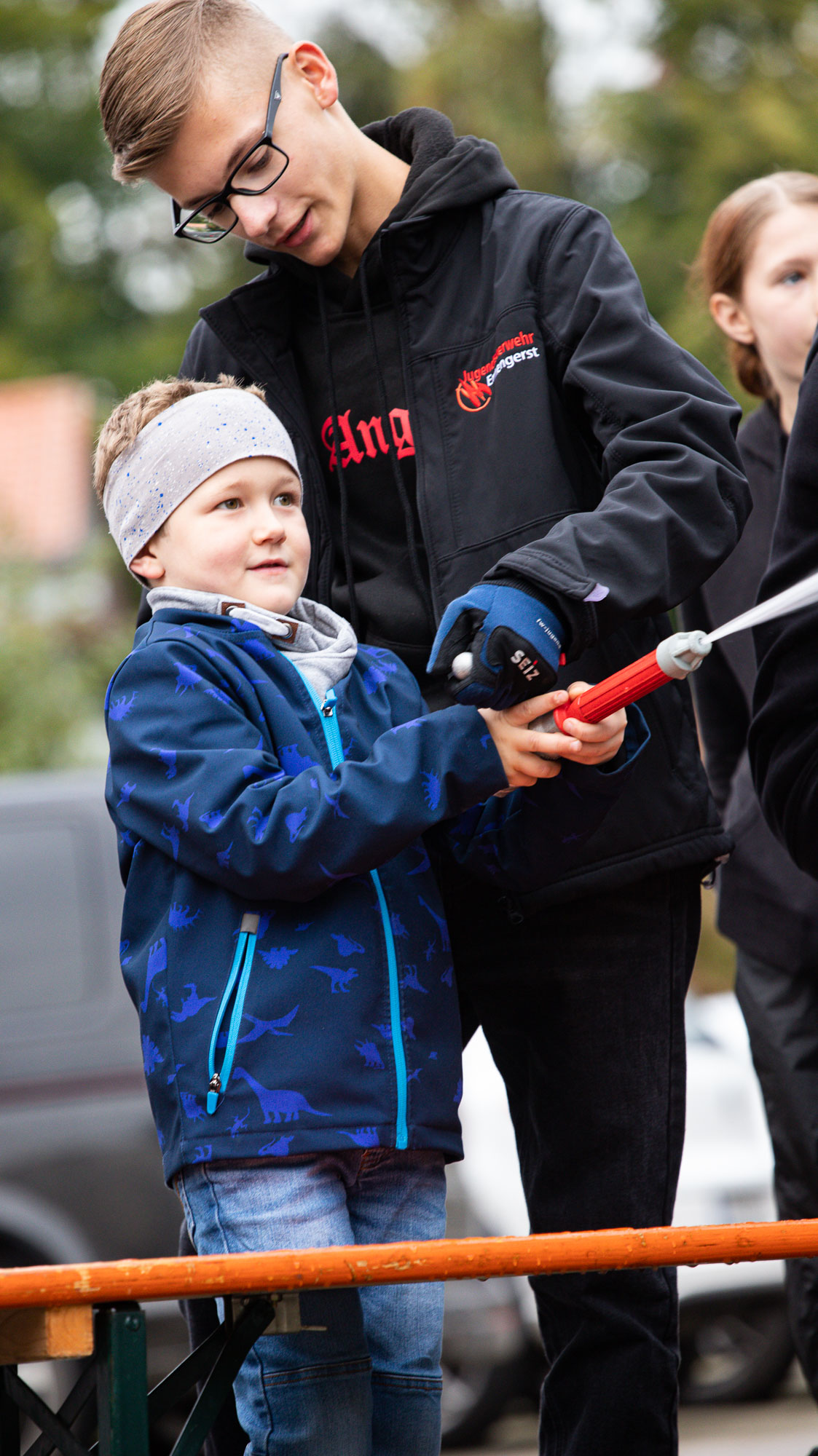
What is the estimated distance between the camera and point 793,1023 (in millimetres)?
3014

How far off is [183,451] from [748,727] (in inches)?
54.1

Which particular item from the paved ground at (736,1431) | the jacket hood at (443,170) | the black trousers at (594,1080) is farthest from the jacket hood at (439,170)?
the paved ground at (736,1431)

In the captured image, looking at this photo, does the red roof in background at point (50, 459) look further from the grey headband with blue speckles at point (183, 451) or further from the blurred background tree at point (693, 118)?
the grey headband with blue speckles at point (183, 451)

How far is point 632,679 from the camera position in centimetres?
186

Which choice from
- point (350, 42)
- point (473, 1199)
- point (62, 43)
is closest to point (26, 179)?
point (62, 43)

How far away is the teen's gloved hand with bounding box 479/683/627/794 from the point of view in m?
1.92

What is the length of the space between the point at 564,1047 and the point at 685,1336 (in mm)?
3297

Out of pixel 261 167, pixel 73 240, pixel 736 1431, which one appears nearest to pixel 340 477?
pixel 261 167

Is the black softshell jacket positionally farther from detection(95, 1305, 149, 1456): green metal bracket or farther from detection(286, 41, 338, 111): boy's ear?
detection(95, 1305, 149, 1456): green metal bracket

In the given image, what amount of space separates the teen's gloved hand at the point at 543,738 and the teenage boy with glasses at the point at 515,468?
181 millimetres

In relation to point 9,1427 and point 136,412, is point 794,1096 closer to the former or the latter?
point 9,1427

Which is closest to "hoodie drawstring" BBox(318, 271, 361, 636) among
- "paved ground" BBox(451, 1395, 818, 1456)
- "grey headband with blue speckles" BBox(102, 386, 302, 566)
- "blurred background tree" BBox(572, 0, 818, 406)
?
"grey headband with blue speckles" BBox(102, 386, 302, 566)

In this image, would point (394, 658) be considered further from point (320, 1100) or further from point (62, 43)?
point (62, 43)

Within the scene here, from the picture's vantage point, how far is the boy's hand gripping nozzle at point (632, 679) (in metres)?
1.80
